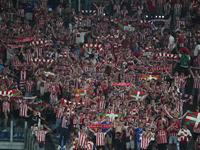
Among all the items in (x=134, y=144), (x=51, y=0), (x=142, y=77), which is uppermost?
(x=51, y=0)

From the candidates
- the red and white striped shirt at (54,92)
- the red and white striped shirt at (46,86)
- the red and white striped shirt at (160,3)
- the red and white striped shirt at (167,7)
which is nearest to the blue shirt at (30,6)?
the red and white striped shirt at (160,3)

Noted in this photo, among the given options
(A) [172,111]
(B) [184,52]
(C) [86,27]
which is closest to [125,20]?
(C) [86,27]

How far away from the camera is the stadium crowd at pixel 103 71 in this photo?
87.8 ft

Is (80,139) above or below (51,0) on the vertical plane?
below

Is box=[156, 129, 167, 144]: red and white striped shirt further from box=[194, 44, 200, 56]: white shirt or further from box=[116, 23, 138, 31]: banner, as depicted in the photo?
box=[116, 23, 138, 31]: banner

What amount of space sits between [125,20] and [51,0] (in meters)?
5.34

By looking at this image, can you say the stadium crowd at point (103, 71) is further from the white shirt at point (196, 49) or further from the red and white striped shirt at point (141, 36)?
the white shirt at point (196, 49)

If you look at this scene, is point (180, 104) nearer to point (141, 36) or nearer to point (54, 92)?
point (54, 92)

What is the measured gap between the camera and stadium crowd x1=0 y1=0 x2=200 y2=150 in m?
26.8

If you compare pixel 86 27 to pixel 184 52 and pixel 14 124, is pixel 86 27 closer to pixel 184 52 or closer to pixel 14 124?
pixel 184 52

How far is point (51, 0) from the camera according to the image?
38031 mm

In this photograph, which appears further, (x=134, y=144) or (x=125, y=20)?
(x=125, y=20)

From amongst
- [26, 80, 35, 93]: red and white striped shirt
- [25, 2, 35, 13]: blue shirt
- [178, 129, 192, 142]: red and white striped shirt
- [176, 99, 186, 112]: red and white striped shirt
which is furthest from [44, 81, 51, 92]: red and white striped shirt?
[25, 2, 35, 13]: blue shirt

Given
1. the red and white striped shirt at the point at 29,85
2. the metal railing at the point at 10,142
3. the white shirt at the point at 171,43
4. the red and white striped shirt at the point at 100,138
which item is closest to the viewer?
the red and white striped shirt at the point at 100,138
